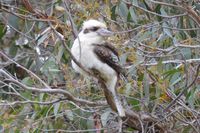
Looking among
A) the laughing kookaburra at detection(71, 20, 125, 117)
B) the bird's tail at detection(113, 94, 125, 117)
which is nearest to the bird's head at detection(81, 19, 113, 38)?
the laughing kookaburra at detection(71, 20, 125, 117)

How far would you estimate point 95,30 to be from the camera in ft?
10.1

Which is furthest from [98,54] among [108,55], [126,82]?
[126,82]

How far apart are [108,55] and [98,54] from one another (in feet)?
0.16

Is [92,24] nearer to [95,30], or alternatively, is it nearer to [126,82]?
[95,30]

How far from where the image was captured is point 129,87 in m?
3.24

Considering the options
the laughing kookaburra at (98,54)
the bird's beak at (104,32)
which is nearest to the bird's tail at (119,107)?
the laughing kookaburra at (98,54)

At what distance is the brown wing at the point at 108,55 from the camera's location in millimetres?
3057

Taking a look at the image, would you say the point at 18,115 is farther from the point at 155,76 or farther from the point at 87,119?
the point at 155,76

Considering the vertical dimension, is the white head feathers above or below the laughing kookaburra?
above

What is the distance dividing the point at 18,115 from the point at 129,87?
0.63m

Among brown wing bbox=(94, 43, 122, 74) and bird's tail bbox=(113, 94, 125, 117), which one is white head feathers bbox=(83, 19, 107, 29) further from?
bird's tail bbox=(113, 94, 125, 117)

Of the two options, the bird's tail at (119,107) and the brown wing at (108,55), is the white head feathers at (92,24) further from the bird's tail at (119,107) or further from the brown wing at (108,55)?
the bird's tail at (119,107)

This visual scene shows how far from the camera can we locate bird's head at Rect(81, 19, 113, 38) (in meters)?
3.03

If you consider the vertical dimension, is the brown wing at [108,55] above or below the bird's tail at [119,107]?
above
